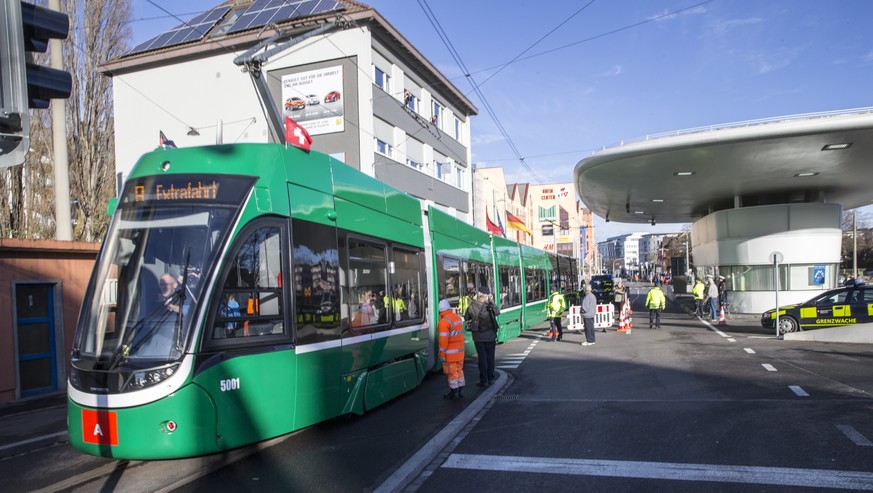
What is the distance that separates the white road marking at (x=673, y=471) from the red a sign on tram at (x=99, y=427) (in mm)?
3018

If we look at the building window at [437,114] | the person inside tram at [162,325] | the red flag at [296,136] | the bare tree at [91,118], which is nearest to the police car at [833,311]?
the red flag at [296,136]

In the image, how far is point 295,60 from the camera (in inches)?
1076

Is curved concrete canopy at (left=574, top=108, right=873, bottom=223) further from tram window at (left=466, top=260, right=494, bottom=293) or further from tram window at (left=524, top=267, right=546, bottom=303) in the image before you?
tram window at (left=466, top=260, right=494, bottom=293)

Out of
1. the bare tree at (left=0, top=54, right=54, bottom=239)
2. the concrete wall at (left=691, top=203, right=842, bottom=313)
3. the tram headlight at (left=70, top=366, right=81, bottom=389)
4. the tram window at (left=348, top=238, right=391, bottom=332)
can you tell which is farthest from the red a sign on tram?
the concrete wall at (left=691, top=203, right=842, bottom=313)

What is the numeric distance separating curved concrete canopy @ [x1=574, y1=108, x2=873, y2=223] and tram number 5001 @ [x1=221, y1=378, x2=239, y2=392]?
18146mm

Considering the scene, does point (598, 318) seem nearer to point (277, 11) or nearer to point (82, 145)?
point (277, 11)

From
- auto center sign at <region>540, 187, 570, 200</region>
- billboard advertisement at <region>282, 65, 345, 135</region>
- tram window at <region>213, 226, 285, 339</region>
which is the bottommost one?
tram window at <region>213, 226, 285, 339</region>

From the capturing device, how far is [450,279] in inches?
507

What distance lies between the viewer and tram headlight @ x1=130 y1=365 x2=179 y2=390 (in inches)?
212

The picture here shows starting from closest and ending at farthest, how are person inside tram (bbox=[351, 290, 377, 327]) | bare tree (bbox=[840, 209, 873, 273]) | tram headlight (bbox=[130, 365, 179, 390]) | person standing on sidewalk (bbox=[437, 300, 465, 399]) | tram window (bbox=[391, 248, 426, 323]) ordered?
1. tram headlight (bbox=[130, 365, 179, 390])
2. person inside tram (bbox=[351, 290, 377, 327])
3. person standing on sidewalk (bbox=[437, 300, 465, 399])
4. tram window (bbox=[391, 248, 426, 323])
5. bare tree (bbox=[840, 209, 873, 273])

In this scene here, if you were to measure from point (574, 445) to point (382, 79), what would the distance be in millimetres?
23621

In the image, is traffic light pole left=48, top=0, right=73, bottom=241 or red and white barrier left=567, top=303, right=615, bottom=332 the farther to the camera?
red and white barrier left=567, top=303, right=615, bottom=332

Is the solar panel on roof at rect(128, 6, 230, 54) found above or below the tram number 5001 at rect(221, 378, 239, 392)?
above

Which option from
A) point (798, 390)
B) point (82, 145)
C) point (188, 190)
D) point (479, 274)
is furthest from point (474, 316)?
point (82, 145)
